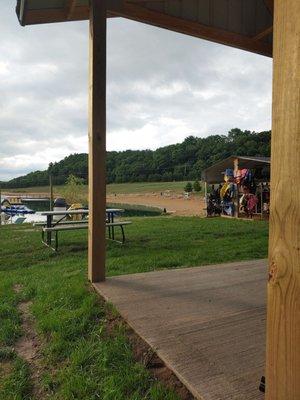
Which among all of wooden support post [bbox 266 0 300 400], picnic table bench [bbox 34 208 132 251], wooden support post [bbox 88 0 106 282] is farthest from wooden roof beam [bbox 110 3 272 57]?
picnic table bench [bbox 34 208 132 251]

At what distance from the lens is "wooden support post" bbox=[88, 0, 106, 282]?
3303 millimetres

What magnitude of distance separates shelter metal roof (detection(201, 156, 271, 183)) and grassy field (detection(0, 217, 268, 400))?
7161mm

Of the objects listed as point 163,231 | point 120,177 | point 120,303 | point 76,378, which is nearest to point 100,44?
point 120,303

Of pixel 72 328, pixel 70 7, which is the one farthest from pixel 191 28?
pixel 72 328

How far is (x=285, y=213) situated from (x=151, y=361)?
136cm

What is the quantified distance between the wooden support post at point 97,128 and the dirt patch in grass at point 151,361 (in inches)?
A: 41.6

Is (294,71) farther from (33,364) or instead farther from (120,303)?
(120,303)

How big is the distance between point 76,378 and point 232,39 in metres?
4.37

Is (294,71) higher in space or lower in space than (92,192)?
higher

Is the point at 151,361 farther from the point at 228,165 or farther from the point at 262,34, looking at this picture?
the point at 228,165

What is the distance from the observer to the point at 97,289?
3.23 meters

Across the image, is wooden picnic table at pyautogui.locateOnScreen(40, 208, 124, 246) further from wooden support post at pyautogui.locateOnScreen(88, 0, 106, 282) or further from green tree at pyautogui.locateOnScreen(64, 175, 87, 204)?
green tree at pyautogui.locateOnScreen(64, 175, 87, 204)

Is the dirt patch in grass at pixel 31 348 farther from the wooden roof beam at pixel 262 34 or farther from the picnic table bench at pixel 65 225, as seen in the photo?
the wooden roof beam at pixel 262 34

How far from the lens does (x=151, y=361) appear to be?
6.55 feet
